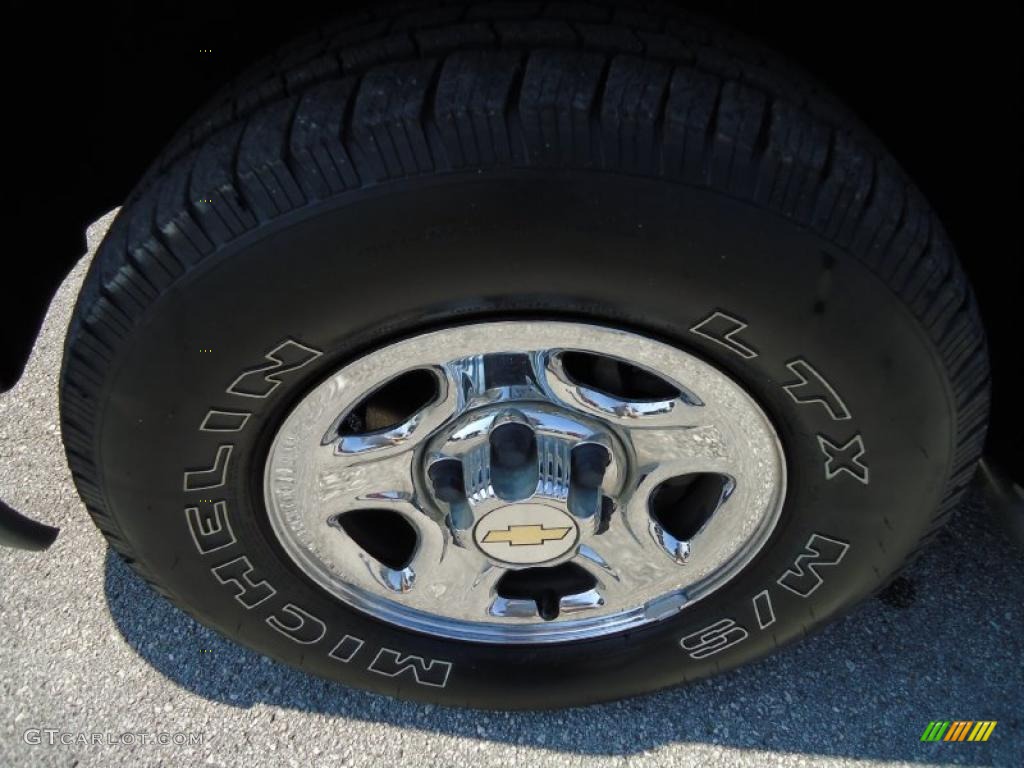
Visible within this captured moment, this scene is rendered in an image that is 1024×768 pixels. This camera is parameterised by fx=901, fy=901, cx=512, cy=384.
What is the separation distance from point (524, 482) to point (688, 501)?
0.40 m

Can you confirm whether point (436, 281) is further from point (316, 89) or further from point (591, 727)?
point (591, 727)

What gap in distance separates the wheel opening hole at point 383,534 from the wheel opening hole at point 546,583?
21cm

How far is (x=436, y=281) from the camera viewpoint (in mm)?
1294

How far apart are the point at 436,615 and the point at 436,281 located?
0.79m

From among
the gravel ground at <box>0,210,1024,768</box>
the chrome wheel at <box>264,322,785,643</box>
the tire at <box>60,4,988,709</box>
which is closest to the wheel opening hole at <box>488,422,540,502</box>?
the chrome wheel at <box>264,322,785,643</box>

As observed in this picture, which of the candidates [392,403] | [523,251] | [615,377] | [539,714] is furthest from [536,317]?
[539,714]

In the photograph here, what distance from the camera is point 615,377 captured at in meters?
1.58

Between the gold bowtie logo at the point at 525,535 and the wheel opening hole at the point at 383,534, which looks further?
the wheel opening hole at the point at 383,534

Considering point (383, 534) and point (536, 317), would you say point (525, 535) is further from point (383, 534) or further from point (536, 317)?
point (536, 317)

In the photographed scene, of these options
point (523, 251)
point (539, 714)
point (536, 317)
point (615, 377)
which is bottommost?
point (539, 714)

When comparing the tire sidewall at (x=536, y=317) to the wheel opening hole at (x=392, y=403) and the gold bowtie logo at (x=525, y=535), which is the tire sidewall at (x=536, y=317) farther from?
the gold bowtie logo at (x=525, y=535)

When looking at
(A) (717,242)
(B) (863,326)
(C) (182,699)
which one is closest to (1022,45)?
(B) (863,326)

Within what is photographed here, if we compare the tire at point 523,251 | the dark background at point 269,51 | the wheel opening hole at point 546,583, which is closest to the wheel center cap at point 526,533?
the wheel opening hole at point 546,583

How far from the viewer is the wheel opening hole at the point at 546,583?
1.83m
